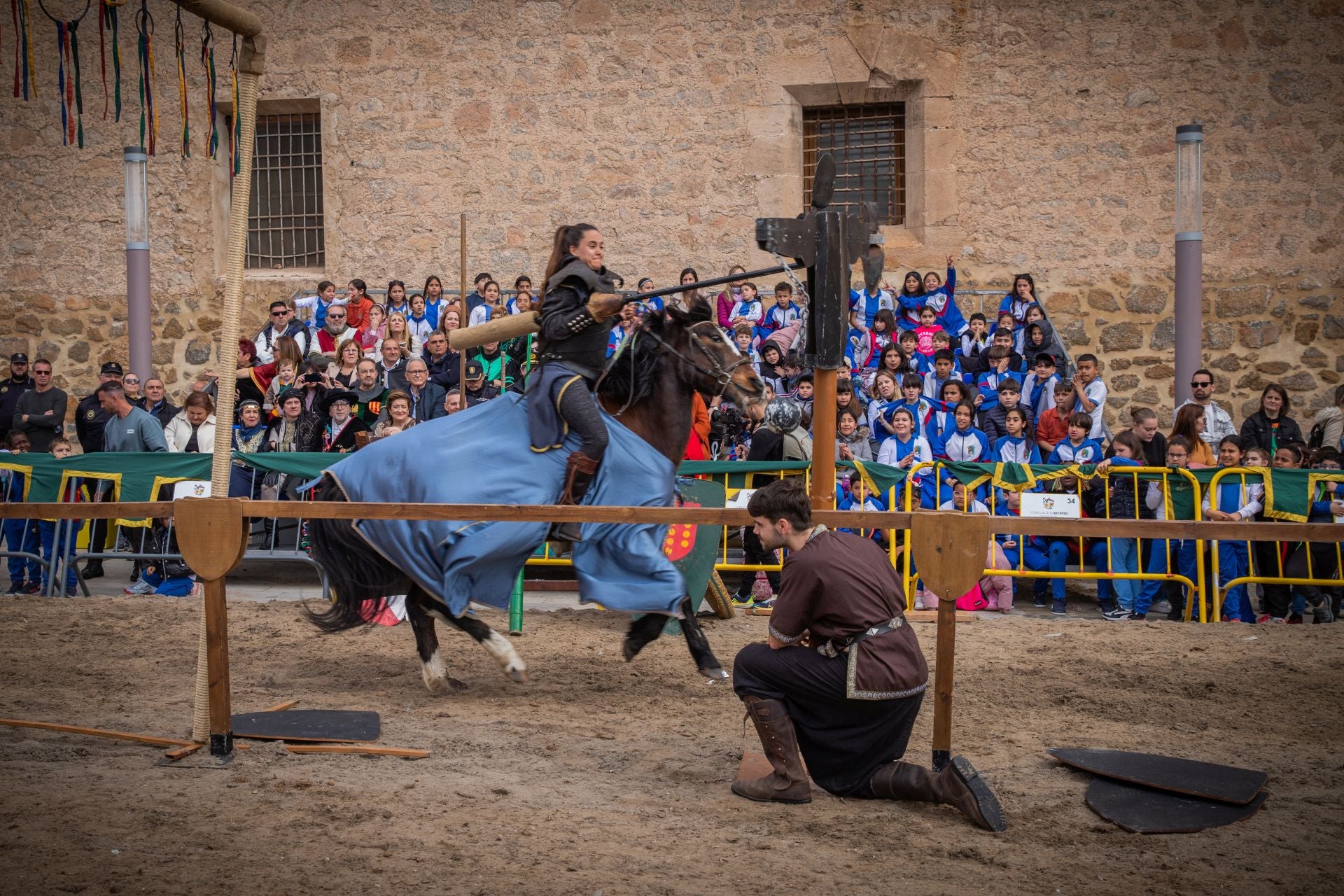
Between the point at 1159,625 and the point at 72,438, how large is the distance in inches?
491

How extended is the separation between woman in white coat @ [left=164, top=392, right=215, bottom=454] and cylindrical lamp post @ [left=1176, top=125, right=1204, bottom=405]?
8407mm

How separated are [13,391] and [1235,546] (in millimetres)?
11048

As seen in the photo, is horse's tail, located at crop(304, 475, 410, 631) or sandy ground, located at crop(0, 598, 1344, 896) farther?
horse's tail, located at crop(304, 475, 410, 631)

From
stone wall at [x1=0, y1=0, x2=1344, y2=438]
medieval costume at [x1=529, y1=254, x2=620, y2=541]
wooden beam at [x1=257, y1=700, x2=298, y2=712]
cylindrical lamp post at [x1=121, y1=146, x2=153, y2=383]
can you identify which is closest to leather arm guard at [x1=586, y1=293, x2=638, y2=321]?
medieval costume at [x1=529, y1=254, x2=620, y2=541]

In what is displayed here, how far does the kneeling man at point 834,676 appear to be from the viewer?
450 cm

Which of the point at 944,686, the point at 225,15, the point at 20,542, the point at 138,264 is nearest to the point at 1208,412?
the point at 944,686

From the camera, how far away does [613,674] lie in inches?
275

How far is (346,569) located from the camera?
21.3ft

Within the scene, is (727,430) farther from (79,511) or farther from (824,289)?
(79,511)

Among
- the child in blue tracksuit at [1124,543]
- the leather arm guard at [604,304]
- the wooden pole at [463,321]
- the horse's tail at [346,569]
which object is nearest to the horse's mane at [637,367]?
the leather arm guard at [604,304]

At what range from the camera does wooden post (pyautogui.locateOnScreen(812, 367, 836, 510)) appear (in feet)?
16.1

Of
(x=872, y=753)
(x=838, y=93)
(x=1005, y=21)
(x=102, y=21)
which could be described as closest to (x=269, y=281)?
(x=838, y=93)

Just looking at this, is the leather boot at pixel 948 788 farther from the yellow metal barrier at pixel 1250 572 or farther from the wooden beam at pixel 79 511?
the yellow metal barrier at pixel 1250 572

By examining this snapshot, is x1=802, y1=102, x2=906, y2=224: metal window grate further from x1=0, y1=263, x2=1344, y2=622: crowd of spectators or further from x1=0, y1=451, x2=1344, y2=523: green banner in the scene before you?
x1=0, y1=451, x2=1344, y2=523: green banner
